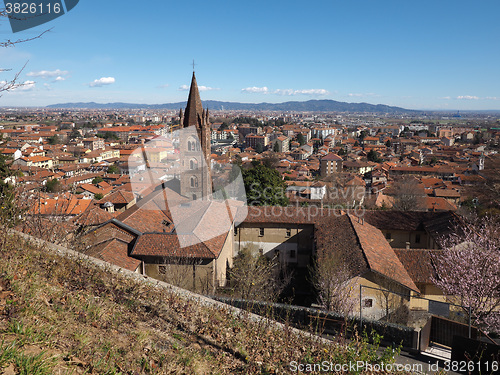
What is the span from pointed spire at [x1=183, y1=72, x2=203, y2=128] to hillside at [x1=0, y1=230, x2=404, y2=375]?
1673 cm

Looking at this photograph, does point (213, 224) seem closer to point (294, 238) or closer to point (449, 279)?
point (294, 238)

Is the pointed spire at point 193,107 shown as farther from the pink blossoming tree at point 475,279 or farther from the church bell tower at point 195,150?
the pink blossoming tree at point 475,279

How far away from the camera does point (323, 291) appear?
1214 centimetres

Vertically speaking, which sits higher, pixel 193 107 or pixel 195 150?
pixel 193 107

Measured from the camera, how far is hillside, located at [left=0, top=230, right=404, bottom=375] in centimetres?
364

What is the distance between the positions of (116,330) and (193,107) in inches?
754

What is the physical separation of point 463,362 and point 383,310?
6.66 m

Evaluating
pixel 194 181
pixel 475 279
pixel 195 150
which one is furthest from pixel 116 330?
pixel 195 150

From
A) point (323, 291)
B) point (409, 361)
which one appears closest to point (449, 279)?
point (323, 291)

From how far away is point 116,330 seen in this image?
14.9ft

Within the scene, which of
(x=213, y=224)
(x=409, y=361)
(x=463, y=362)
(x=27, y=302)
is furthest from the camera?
(x=213, y=224)

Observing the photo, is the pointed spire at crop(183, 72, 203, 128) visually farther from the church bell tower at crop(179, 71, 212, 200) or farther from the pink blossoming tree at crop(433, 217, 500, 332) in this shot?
the pink blossoming tree at crop(433, 217, 500, 332)

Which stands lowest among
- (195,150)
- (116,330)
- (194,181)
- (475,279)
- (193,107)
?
(475,279)

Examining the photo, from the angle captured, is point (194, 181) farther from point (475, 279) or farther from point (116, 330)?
point (116, 330)
